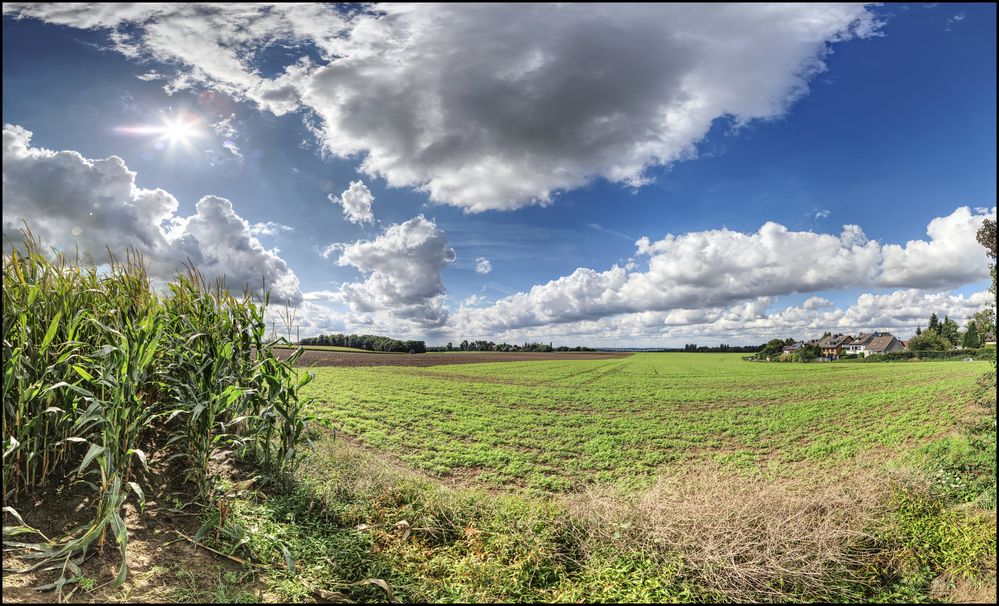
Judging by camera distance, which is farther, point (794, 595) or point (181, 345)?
point (181, 345)

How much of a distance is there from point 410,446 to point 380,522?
22.2ft

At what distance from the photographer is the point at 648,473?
32.6ft

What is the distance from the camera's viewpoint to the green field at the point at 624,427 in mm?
10164

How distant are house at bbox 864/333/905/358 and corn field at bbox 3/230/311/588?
3725 inches

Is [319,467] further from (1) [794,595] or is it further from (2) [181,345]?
(1) [794,595]

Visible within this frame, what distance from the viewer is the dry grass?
4145 millimetres

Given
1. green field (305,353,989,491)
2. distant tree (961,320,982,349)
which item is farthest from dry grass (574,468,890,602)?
distant tree (961,320,982,349)

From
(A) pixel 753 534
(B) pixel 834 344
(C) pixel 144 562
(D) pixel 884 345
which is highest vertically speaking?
(C) pixel 144 562

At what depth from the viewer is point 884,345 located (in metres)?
72.7

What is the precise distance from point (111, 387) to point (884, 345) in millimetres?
98936

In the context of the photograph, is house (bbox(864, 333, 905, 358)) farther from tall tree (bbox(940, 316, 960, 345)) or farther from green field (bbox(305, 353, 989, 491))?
green field (bbox(305, 353, 989, 491))

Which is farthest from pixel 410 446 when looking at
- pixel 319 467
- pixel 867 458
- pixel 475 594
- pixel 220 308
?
pixel 867 458

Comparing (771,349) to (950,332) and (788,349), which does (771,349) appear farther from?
(950,332)

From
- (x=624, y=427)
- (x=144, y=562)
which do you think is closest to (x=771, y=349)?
(x=624, y=427)
